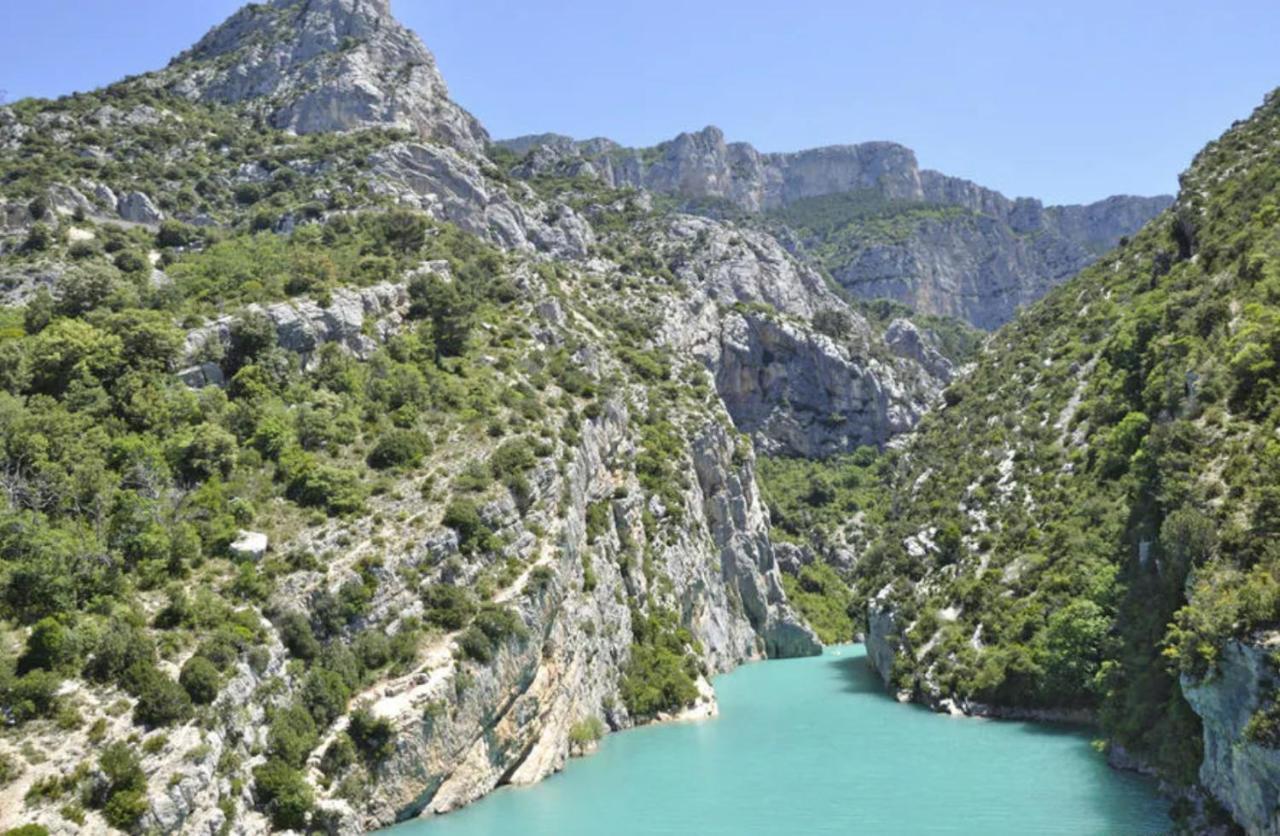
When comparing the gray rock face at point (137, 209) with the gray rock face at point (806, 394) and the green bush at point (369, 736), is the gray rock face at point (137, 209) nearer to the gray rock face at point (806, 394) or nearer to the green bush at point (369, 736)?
the green bush at point (369, 736)

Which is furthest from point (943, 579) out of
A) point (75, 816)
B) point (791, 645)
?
point (75, 816)

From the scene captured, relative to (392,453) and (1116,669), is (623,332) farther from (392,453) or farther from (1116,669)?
(1116,669)

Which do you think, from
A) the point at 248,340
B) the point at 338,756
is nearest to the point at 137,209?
the point at 248,340

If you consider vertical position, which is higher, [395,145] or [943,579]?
[395,145]

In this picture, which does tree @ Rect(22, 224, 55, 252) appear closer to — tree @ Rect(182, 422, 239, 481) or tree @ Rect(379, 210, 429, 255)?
tree @ Rect(379, 210, 429, 255)

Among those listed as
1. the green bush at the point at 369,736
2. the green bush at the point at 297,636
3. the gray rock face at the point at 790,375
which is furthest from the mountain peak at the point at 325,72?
the green bush at the point at 369,736

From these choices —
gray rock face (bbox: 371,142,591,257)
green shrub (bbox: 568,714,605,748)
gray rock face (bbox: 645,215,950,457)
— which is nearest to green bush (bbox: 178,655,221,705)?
green shrub (bbox: 568,714,605,748)
